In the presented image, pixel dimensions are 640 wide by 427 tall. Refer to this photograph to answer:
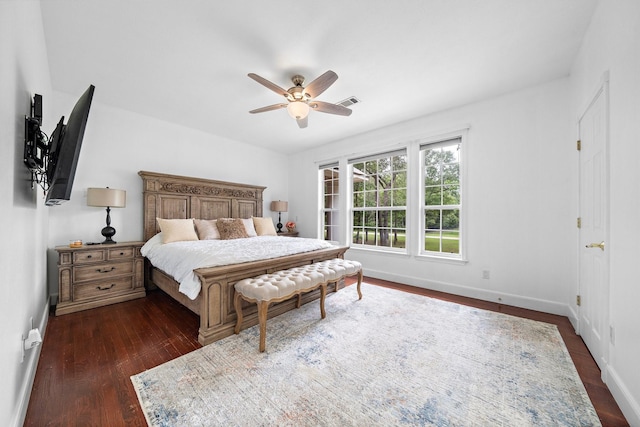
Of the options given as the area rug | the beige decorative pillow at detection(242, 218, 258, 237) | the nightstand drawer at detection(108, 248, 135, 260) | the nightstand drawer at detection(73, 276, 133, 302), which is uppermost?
the beige decorative pillow at detection(242, 218, 258, 237)

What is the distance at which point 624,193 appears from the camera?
1488 mm

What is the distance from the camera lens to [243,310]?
8.18 feet

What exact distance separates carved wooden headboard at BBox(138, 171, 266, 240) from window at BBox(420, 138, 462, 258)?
3335mm

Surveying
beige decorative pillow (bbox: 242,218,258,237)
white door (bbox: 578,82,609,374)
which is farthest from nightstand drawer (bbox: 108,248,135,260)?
white door (bbox: 578,82,609,374)

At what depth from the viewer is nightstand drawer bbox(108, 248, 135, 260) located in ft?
10.4

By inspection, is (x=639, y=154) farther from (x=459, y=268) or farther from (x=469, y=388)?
(x=459, y=268)

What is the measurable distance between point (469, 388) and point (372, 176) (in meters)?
3.60

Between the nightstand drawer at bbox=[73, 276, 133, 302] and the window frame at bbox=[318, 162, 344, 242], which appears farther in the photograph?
the window frame at bbox=[318, 162, 344, 242]

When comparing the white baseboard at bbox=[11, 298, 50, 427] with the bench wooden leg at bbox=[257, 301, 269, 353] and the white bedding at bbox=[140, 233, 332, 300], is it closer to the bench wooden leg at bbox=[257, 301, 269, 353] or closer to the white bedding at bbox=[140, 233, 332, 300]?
the white bedding at bbox=[140, 233, 332, 300]

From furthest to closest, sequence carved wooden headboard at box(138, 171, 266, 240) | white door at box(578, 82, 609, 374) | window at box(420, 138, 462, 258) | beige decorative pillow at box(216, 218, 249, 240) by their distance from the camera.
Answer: beige decorative pillow at box(216, 218, 249, 240)
carved wooden headboard at box(138, 171, 266, 240)
window at box(420, 138, 462, 258)
white door at box(578, 82, 609, 374)

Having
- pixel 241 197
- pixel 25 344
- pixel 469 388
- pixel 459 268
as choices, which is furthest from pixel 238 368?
pixel 241 197

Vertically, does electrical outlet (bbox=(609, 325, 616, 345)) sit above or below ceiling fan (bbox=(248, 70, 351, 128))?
below

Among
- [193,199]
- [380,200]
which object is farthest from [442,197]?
[193,199]

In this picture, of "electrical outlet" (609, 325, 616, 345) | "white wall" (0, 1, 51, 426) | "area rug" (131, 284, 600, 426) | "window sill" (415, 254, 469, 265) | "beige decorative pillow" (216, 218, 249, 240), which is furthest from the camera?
"beige decorative pillow" (216, 218, 249, 240)
